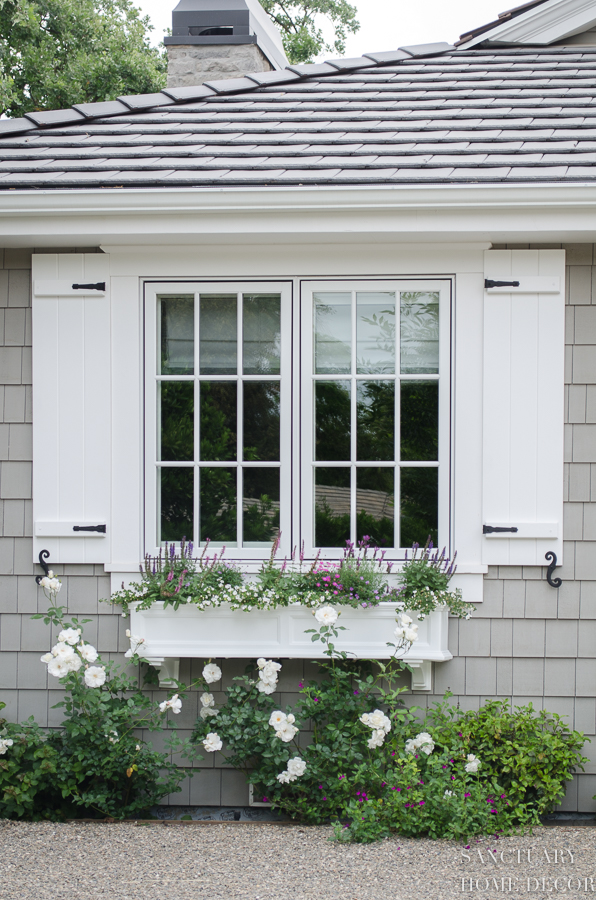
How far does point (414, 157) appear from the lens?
333 cm

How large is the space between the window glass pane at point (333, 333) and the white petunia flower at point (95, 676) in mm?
1673

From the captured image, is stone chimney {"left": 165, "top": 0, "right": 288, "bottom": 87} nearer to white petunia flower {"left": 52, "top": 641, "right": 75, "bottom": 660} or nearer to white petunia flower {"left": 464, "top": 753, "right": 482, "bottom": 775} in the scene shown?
white petunia flower {"left": 52, "top": 641, "right": 75, "bottom": 660}

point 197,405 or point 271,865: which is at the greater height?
point 197,405

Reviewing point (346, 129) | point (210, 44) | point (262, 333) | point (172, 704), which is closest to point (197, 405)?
point (262, 333)

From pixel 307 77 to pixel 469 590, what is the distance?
328 cm

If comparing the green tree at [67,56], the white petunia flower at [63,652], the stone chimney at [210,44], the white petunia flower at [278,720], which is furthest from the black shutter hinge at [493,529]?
the green tree at [67,56]

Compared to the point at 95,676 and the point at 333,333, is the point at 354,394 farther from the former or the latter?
the point at 95,676

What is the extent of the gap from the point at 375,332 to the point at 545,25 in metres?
2.65

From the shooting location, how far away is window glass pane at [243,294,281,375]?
11.2 ft

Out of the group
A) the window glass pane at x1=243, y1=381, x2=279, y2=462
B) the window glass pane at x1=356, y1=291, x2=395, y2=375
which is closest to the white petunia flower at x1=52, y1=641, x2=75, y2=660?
the window glass pane at x1=243, y1=381, x2=279, y2=462

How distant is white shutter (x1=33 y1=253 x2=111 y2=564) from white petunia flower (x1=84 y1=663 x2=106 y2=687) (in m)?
0.63

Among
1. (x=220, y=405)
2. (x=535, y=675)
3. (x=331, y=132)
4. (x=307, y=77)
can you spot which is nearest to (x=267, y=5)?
(x=307, y=77)

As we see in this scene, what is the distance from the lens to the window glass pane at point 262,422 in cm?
343

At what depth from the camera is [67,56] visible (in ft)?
37.9
